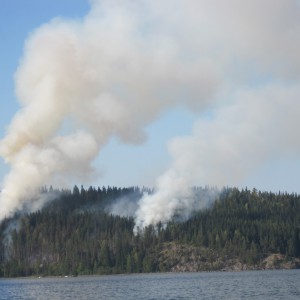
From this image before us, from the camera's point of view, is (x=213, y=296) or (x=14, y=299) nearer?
(x=213, y=296)

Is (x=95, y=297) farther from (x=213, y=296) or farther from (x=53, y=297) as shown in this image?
(x=213, y=296)

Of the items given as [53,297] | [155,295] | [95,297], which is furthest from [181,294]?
[53,297]

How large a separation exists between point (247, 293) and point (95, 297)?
101 ft

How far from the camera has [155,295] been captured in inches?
5832

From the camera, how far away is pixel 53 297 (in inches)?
6083

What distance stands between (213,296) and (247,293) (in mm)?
7850

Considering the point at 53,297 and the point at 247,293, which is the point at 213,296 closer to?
the point at 247,293

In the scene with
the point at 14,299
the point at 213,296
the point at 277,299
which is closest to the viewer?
the point at 277,299

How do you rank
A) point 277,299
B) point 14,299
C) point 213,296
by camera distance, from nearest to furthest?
1. point 277,299
2. point 213,296
3. point 14,299

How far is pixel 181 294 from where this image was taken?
493ft

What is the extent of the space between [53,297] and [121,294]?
47.5ft

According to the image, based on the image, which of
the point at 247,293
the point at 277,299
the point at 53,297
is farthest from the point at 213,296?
the point at 53,297

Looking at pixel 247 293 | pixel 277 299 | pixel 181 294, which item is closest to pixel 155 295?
pixel 181 294

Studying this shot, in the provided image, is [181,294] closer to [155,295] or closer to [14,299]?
[155,295]
